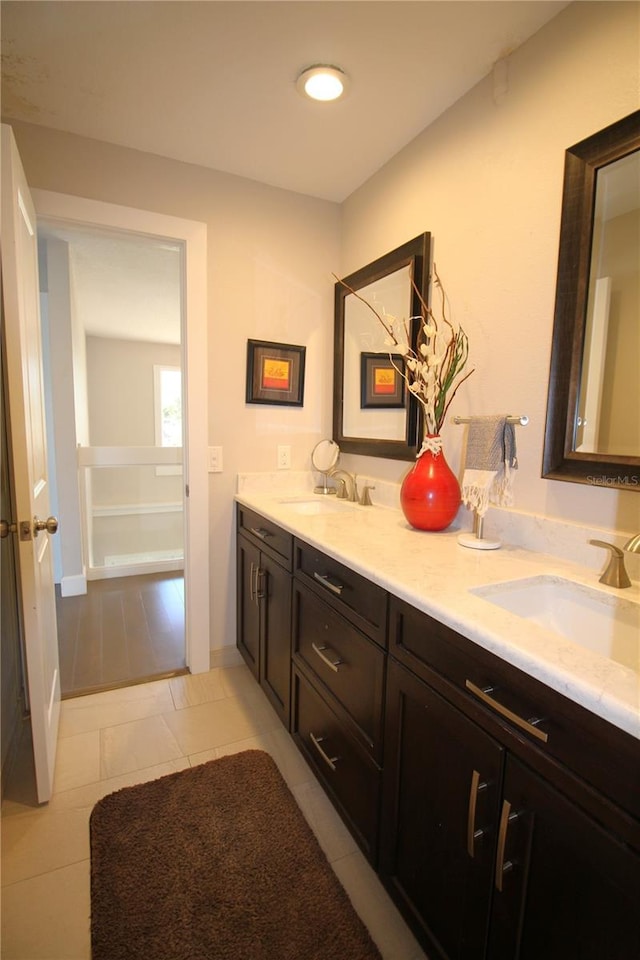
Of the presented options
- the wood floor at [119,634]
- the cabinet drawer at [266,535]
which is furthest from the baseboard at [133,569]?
the cabinet drawer at [266,535]

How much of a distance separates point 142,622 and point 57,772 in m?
1.24

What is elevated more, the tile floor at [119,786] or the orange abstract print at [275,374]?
the orange abstract print at [275,374]

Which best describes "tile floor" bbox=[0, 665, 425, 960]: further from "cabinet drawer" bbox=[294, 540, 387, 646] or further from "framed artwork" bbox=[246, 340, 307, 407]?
"framed artwork" bbox=[246, 340, 307, 407]

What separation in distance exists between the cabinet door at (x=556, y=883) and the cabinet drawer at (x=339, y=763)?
42 cm

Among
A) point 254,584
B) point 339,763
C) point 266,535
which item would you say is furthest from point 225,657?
point 339,763

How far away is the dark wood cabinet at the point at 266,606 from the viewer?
171 cm

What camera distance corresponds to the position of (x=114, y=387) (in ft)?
19.0

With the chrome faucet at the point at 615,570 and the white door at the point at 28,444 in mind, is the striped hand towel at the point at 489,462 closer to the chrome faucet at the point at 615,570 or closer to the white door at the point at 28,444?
the chrome faucet at the point at 615,570

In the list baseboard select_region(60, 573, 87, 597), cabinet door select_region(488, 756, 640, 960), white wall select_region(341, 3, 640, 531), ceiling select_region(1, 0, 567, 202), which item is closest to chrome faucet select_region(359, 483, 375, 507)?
white wall select_region(341, 3, 640, 531)

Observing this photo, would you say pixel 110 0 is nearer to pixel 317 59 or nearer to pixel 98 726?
pixel 317 59

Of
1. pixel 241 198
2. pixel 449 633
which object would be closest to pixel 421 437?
pixel 449 633

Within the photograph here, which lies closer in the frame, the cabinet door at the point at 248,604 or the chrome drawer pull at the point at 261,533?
the chrome drawer pull at the point at 261,533

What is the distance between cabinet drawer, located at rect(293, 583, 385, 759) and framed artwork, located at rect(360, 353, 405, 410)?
0.95 metres

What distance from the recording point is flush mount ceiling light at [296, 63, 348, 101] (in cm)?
145
